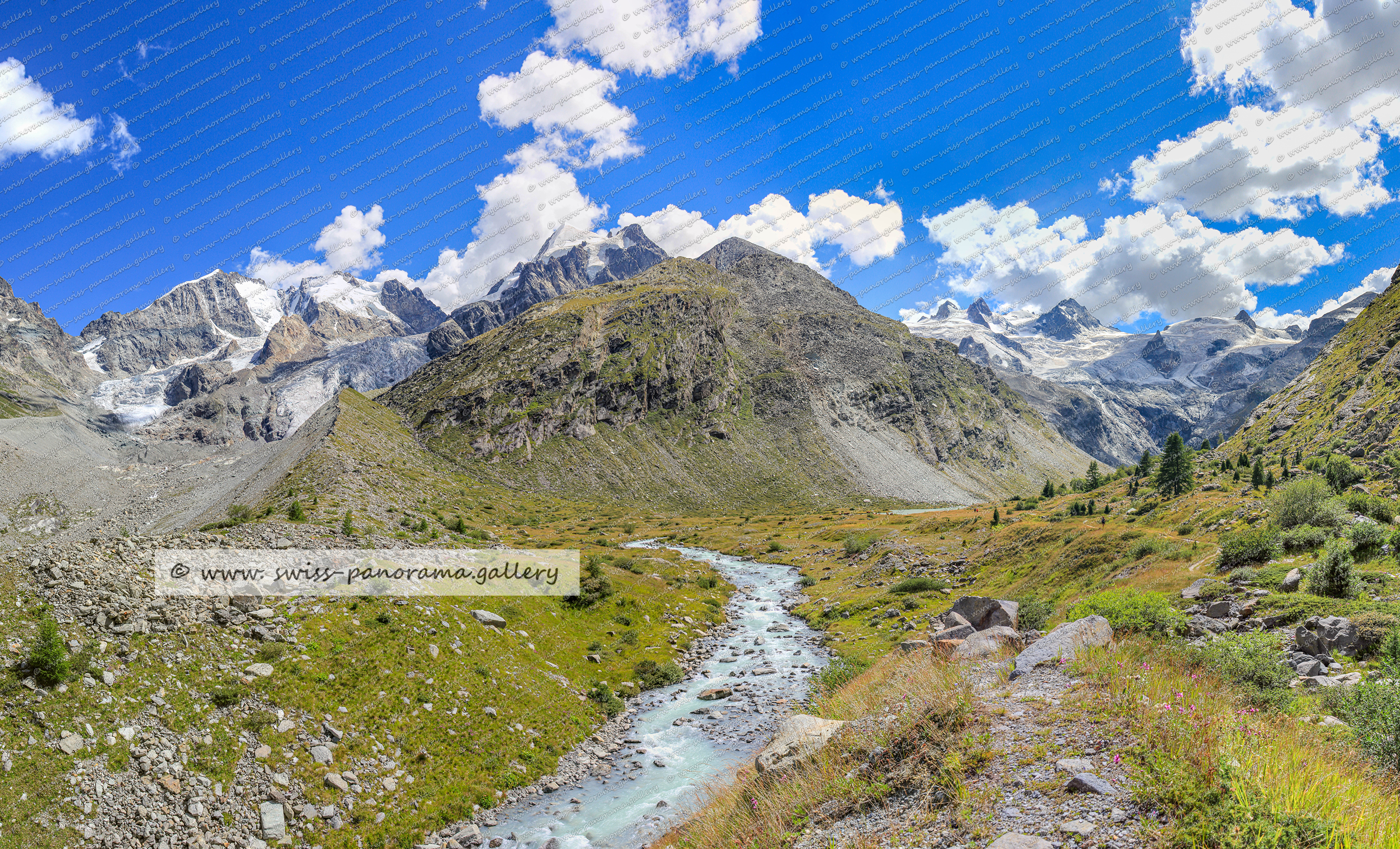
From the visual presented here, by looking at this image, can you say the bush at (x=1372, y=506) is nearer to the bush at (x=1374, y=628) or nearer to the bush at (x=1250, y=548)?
the bush at (x=1250, y=548)

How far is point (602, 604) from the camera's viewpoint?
41844mm

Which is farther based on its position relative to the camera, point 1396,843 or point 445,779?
point 445,779

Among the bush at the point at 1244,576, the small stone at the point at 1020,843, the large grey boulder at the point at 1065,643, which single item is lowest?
the bush at the point at 1244,576

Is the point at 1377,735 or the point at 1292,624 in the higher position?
the point at 1377,735

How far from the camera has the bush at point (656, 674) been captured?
33750 millimetres

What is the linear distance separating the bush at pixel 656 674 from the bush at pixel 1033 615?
19.0 metres

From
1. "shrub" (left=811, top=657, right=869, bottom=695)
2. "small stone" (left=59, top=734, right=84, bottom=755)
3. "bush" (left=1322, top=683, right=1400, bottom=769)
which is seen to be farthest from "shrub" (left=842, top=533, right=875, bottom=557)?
"small stone" (left=59, top=734, right=84, bottom=755)

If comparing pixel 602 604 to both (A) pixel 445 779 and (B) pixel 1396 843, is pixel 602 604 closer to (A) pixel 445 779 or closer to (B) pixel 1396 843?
(A) pixel 445 779

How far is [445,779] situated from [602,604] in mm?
20116

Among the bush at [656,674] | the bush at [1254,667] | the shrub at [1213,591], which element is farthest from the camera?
the bush at [656,674]

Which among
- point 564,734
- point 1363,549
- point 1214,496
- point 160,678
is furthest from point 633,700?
point 1214,496

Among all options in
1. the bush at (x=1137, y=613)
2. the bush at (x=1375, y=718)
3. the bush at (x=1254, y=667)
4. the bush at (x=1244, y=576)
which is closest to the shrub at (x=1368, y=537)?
the bush at (x=1244, y=576)

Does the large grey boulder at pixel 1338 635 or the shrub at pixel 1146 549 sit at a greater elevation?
the large grey boulder at pixel 1338 635

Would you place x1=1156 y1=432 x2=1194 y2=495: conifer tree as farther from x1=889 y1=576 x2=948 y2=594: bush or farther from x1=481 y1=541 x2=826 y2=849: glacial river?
x1=481 y1=541 x2=826 y2=849: glacial river
